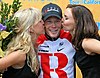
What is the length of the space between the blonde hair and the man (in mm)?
244

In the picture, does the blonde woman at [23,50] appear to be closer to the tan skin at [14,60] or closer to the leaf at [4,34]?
the tan skin at [14,60]

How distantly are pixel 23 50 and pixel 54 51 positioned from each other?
0.50 m

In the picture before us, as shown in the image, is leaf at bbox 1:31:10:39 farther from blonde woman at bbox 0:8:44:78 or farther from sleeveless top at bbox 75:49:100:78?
sleeveless top at bbox 75:49:100:78

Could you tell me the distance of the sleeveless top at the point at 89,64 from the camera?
8.46 feet

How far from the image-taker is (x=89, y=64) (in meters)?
2.59

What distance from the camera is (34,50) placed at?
274 centimetres

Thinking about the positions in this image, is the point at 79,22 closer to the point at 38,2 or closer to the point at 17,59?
the point at 17,59

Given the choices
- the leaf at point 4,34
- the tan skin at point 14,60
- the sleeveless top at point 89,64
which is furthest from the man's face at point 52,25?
the leaf at point 4,34

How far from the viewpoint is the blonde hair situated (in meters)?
2.53

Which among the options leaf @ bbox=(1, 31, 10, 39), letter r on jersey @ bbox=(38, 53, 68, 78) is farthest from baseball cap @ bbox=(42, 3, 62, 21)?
leaf @ bbox=(1, 31, 10, 39)

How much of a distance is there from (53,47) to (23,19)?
516 mm

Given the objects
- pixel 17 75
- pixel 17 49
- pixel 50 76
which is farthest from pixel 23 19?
pixel 50 76

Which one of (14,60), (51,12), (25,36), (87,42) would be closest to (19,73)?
(14,60)

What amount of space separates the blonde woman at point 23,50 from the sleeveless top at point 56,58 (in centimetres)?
23
